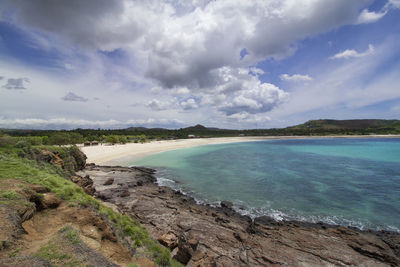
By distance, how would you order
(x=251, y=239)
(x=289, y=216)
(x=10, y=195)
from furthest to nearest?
(x=289, y=216) < (x=251, y=239) < (x=10, y=195)

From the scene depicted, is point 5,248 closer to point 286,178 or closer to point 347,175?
point 286,178

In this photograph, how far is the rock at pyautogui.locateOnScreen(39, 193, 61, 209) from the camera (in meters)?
7.41

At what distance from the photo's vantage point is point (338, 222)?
43.9 ft

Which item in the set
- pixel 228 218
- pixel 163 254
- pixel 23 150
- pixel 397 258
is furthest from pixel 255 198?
pixel 23 150

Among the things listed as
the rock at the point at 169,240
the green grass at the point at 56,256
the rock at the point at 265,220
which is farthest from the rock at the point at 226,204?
the green grass at the point at 56,256

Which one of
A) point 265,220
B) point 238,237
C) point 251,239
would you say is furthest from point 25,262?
point 265,220

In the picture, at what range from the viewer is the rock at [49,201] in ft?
24.3

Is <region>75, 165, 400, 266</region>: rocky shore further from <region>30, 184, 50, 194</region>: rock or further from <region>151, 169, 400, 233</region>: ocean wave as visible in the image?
<region>30, 184, 50, 194</region>: rock

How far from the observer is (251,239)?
10.4m

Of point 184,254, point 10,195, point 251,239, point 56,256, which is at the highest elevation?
point 10,195

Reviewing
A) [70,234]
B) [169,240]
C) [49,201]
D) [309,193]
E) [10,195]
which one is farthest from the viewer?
[309,193]

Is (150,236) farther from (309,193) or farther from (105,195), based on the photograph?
(309,193)

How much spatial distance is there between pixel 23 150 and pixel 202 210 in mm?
18318

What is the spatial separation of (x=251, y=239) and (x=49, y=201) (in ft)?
36.2
